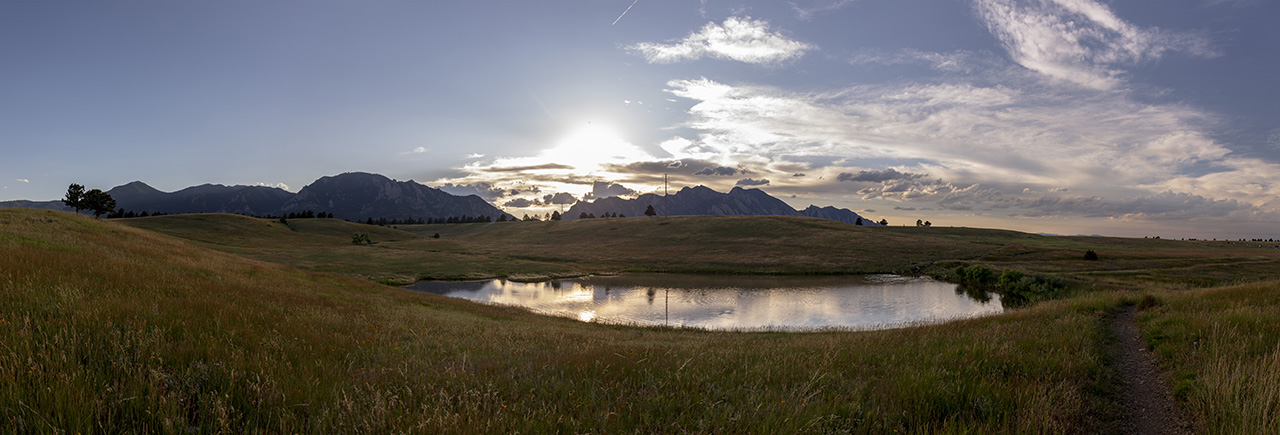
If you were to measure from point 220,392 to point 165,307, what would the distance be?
545 centimetres

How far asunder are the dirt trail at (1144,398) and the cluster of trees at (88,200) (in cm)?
12005

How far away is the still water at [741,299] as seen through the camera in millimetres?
35406

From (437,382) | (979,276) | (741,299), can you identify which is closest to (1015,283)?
(979,276)

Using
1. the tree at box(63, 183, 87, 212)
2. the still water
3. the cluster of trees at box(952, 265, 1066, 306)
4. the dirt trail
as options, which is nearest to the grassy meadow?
the dirt trail

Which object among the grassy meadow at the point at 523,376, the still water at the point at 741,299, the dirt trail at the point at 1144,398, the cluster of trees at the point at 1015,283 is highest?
the grassy meadow at the point at 523,376

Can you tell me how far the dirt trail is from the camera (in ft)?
21.7

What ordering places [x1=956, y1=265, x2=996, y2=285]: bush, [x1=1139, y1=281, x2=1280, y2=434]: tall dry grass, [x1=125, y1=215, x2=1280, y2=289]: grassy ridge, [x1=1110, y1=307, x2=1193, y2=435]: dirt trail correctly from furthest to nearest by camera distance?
1. [x1=125, y1=215, x2=1280, y2=289]: grassy ridge
2. [x1=956, y1=265, x2=996, y2=285]: bush
3. [x1=1110, y1=307, x2=1193, y2=435]: dirt trail
4. [x1=1139, y1=281, x2=1280, y2=434]: tall dry grass

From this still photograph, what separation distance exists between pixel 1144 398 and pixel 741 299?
38.4m

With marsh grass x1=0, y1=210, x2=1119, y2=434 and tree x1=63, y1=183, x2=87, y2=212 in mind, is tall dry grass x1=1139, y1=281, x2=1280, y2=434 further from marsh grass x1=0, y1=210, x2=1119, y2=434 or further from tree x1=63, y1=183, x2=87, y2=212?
tree x1=63, y1=183, x2=87, y2=212

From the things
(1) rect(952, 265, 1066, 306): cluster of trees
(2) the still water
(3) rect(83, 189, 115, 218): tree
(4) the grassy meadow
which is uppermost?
(3) rect(83, 189, 115, 218): tree

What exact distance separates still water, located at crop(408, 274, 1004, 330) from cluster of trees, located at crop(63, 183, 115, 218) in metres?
73.9

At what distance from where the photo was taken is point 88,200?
85562 millimetres

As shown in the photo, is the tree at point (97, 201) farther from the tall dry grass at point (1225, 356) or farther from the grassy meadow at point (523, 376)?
the tall dry grass at point (1225, 356)

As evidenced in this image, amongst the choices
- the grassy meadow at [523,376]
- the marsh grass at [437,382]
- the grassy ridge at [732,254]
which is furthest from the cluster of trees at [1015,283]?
the marsh grass at [437,382]
